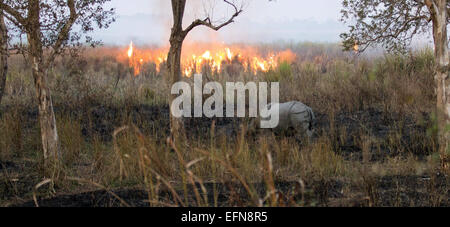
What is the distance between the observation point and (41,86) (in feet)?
23.5

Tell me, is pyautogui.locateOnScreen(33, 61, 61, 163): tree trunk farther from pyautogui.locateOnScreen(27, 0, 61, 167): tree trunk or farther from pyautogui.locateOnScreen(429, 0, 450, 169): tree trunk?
pyautogui.locateOnScreen(429, 0, 450, 169): tree trunk

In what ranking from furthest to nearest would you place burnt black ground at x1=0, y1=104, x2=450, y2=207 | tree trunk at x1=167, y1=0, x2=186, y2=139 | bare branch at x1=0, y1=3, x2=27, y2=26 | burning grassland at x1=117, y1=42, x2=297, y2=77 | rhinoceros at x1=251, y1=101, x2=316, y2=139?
burning grassland at x1=117, y1=42, x2=297, y2=77 → rhinoceros at x1=251, y1=101, x2=316, y2=139 → tree trunk at x1=167, y1=0, x2=186, y2=139 → bare branch at x1=0, y1=3, x2=27, y2=26 → burnt black ground at x1=0, y1=104, x2=450, y2=207

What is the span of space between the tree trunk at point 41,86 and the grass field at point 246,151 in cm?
30

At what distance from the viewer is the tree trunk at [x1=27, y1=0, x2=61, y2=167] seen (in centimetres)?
695

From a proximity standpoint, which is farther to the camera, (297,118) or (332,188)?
(297,118)

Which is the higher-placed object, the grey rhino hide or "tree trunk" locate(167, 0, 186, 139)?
"tree trunk" locate(167, 0, 186, 139)

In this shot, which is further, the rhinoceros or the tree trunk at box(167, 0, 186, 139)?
the rhinoceros

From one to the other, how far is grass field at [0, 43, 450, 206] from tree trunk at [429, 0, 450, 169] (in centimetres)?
25

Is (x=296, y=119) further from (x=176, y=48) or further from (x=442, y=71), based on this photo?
(x=442, y=71)

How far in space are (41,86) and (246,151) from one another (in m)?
2.86

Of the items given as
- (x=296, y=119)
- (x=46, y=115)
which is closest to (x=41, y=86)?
(x=46, y=115)

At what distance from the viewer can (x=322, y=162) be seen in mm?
7219

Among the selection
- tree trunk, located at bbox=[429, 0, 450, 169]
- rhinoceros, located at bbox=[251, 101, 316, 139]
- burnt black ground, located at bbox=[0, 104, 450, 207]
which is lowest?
burnt black ground, located at bbox=[0, 104, 450, 207]

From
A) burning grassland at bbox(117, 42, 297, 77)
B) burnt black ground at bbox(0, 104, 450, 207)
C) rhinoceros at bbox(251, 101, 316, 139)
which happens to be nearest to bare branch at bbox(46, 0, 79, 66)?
burnt black ground at bbox(0, 104, 450, 207)
